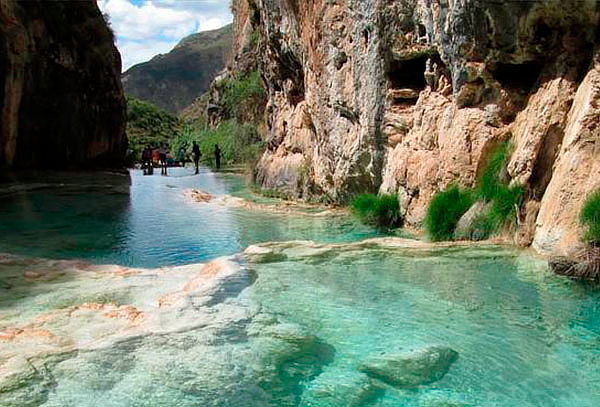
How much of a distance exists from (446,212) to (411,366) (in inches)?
183

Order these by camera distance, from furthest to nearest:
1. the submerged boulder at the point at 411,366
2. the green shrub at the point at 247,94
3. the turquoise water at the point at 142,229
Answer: the green shrub at the point at 247,94, the turquoise water at the point at 142,229, the submerged boulder at the point at 411,366

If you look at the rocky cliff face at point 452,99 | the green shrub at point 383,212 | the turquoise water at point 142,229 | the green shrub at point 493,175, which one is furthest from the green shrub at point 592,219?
the green shrub at point 383,212

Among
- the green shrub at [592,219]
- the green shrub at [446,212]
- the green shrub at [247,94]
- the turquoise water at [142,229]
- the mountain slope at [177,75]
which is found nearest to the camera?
the green shrub at [592,219]

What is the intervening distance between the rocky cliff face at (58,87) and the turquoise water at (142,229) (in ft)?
22.8

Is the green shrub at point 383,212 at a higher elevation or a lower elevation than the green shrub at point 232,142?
lower

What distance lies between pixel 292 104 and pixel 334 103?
5496 mm

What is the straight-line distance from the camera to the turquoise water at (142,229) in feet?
28.7

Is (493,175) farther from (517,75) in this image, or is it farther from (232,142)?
(232,142)

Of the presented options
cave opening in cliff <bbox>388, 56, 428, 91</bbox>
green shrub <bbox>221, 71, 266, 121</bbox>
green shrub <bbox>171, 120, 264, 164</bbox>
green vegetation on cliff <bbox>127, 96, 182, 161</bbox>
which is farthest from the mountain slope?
cave opening in cliff <bbox>388, 56, 428, 91</bbox>

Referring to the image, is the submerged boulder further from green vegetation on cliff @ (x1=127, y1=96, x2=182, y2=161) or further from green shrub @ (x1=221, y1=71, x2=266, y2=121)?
green vegetation on cliff @ (x1=127, y1=96, x2=182, y2=161)

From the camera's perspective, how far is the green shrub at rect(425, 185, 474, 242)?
26.8 feet

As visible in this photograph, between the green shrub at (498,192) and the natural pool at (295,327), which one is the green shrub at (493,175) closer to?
the green shrub at (498,192)

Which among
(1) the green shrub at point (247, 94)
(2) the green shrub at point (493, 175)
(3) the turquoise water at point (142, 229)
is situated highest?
(1) the green shrub at point (247, 94)

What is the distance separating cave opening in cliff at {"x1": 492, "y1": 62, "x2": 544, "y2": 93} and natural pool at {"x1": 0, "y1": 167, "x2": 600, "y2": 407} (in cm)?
266
